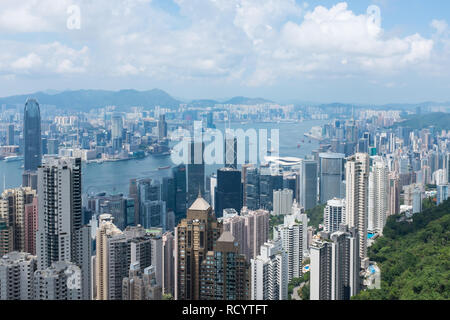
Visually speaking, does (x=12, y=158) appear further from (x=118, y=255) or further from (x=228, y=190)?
(x=228, y=190)

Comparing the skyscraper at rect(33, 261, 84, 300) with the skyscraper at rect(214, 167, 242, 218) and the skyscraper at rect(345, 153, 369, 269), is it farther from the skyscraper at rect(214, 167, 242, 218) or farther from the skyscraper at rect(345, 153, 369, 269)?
the skyscraper at rect(345, 153, 369, 269)

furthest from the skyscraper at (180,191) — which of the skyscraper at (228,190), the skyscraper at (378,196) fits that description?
the skyscraper at (378,196)

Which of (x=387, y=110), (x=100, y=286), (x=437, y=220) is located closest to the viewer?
(x=100, y=286)

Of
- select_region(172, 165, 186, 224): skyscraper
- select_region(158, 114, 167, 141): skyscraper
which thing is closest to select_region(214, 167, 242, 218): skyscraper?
select_region(172, 165, 186, 224): skyscraper

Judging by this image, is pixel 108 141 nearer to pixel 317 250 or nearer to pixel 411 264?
pixel 317 250

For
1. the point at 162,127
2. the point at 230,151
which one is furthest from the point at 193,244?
the point at 230,151

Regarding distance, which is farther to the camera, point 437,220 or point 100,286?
point 437,220
